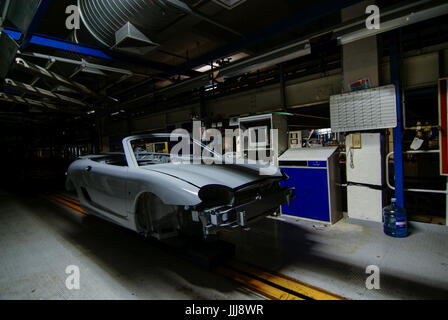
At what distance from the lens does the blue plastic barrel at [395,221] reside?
9.99ft

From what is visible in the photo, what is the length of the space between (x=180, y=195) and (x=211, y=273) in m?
0.94

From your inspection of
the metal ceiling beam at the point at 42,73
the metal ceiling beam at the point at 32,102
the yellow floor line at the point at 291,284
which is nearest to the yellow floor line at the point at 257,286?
the yellow floor line at the point at 291,284

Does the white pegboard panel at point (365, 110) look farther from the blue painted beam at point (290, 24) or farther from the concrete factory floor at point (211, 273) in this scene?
the concrete factory floor at point (211, 273)

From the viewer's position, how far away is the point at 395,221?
3076 millimetres

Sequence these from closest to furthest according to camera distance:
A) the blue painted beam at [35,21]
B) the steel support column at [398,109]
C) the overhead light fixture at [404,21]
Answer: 1. the overhead light fixture at [404,21]
2. the blue painted beam at [35,21]
3. the steel support column at [398,109]

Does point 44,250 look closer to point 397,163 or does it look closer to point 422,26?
point 397,163

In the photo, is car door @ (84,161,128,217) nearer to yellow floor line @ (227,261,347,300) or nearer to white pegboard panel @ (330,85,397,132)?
yellow floor line @ (227,261,347,300)

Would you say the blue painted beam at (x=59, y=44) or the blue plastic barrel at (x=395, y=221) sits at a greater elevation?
the blue painted beam at (x=59, y=44)

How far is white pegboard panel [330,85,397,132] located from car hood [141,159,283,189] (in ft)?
5.80

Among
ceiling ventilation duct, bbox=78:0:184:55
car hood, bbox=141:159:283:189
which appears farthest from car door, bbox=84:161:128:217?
ceiling ventilation duct, bbox=78:0:184:55

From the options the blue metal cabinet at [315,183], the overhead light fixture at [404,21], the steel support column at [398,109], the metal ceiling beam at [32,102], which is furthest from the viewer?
the metal ceiling beam at [32,102]

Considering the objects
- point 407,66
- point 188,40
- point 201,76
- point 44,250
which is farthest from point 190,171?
point 188,40

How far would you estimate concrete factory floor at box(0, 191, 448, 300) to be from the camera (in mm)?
2021

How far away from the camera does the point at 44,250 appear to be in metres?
2.95
